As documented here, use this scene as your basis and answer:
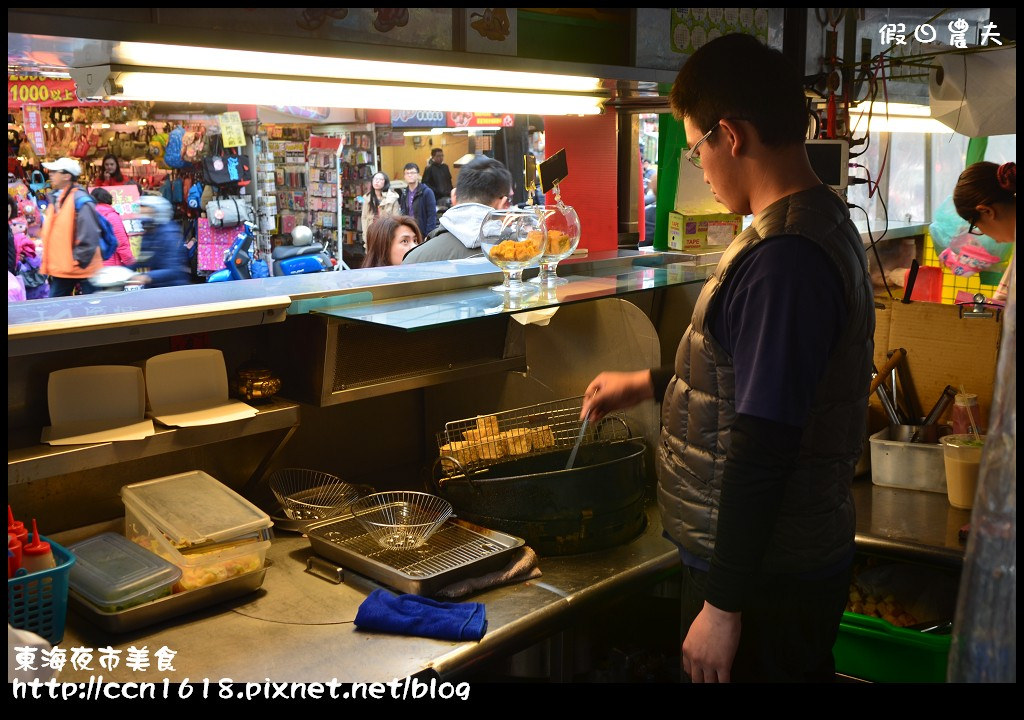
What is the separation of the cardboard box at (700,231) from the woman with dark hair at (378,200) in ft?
15.4

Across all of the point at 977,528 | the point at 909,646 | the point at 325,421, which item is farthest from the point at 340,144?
the point at 977,528

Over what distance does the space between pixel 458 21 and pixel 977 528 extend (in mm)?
1519

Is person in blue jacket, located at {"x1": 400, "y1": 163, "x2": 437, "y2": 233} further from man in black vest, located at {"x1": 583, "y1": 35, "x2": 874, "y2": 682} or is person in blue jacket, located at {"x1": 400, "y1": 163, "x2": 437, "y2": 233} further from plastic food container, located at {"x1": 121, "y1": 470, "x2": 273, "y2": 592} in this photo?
man in black vest, located at {"x1": 583, "y1": 35, "x2": 874, "y2": 682}

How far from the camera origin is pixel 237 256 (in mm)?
7227

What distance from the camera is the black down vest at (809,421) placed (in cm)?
164

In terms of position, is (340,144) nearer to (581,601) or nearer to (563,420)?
(563,420)

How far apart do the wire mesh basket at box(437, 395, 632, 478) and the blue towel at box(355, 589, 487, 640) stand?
0.44 meters

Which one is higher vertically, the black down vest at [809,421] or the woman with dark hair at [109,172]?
the woman with dark hair at [109,172]

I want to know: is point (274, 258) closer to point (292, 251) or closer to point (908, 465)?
point (292, 251)

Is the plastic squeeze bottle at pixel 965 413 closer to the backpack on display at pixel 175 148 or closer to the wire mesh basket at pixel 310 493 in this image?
the wire mesh basket at pixel 310 493

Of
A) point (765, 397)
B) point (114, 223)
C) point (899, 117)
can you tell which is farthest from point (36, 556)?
point (114, 223)

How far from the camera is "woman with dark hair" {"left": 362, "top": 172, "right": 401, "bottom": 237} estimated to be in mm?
7719

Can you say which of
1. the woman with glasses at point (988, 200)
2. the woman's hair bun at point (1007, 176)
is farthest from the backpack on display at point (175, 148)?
the woman's hair bun at point (1007, 176)

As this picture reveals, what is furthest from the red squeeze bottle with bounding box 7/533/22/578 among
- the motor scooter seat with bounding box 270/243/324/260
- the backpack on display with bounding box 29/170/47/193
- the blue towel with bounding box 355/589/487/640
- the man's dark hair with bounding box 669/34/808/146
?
the motor scooter seat with bounding box 270/243/324/260
